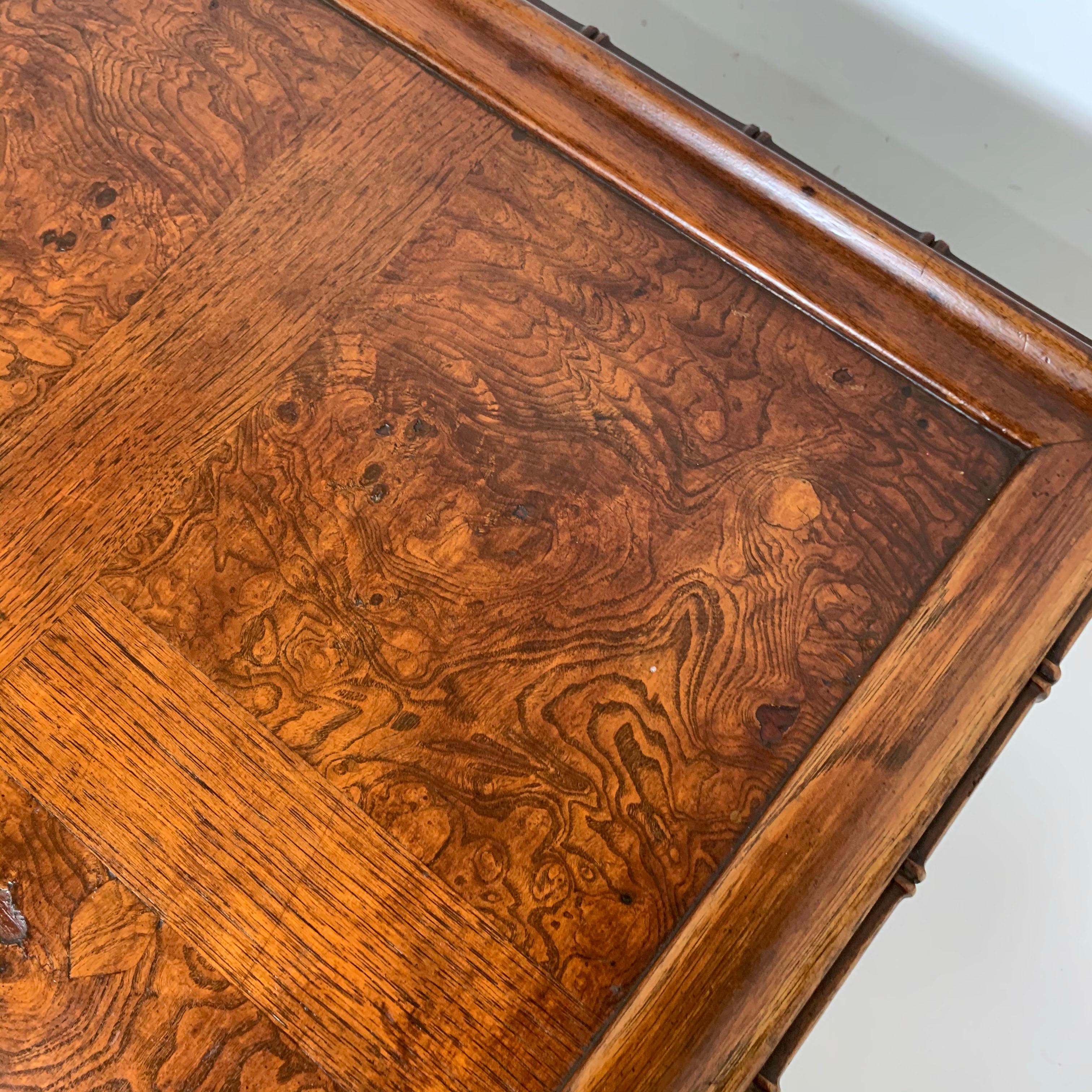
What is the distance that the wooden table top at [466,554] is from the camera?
0.67 metres

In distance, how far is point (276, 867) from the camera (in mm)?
693

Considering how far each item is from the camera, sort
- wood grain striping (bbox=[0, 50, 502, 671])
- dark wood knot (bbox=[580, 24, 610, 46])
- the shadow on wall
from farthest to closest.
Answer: the shadow on wall < dark wood knot (bbox=[580, 24, 610, 46]) < wood grain striping (bbox=[0, 50, 502, 671])

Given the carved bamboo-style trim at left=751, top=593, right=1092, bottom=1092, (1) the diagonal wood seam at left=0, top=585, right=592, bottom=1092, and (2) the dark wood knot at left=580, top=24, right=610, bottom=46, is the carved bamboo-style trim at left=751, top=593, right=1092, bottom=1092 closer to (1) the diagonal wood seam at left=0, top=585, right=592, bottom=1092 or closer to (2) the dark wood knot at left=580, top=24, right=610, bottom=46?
(1) the diagonal wood seam at left=0, top=585, right=592, bottom=1092

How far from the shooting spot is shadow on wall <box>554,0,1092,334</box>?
1.15 meters

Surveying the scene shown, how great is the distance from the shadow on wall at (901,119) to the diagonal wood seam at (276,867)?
976 mm

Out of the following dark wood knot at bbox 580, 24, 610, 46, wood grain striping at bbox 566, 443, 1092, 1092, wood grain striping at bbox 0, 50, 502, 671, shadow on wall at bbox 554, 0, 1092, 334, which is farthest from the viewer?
shadow on wall at bbox 554, 0, 1092, 334

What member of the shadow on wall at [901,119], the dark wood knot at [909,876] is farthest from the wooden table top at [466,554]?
the shadow on wall at [901,119]

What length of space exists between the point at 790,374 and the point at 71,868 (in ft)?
2.00

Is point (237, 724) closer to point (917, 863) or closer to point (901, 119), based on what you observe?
point (917, 863)

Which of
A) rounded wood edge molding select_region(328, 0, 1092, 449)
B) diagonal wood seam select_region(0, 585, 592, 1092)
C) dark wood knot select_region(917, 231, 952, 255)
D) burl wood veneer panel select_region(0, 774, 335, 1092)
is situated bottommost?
burl wood veneer panel select_region(0, 774, 335, 1092)

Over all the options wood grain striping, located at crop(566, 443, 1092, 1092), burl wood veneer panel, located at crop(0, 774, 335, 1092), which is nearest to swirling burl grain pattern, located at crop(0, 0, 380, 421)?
burl wood veneer panel, located at crop(0, 774, 335, 1092)

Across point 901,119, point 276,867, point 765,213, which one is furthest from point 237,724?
point 901,119

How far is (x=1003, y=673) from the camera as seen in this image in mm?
726

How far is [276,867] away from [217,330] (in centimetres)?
40
